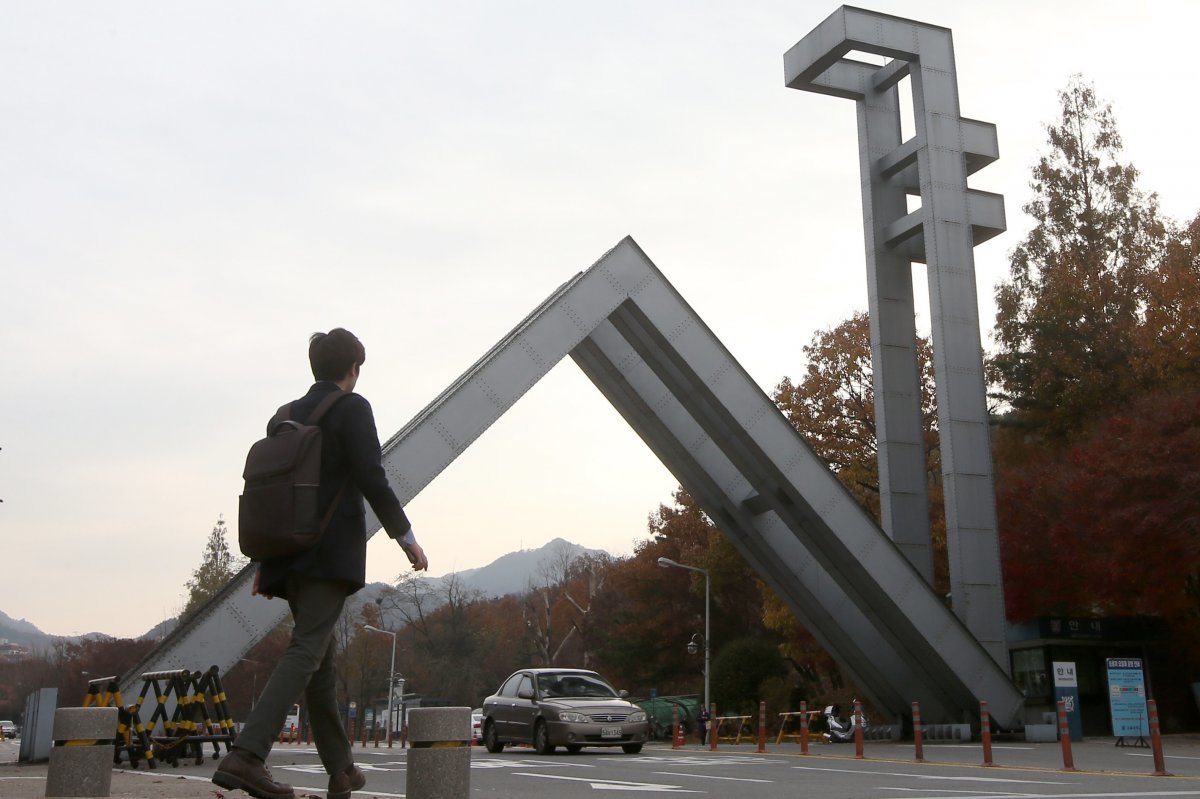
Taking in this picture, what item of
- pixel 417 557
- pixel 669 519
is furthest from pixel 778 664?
pixel 417 557

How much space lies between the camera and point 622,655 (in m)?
57.2

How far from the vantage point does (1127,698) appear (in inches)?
818

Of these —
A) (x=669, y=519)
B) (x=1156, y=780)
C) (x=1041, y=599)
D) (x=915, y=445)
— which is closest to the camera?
(x=1156, y=780)

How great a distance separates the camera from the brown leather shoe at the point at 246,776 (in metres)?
4.64

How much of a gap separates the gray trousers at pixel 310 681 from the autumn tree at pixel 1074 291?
3070 cm

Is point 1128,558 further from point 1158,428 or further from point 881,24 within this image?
point 881,24

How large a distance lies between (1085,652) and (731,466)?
31.4 ft

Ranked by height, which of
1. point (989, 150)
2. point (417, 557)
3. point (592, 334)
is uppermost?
point (989, 150)

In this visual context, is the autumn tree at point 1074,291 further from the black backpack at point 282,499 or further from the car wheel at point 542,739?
the black backpack at point 282,499

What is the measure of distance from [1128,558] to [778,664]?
23487mm

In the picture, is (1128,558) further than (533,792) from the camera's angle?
Yes

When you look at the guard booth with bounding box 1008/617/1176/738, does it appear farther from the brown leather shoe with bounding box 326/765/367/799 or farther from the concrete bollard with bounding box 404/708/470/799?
the brown leather shoe with bounding box 326/765/367/799

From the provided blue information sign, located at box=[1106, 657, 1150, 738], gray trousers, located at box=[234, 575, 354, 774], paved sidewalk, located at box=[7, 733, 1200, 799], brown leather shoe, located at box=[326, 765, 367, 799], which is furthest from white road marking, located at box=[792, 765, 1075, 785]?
blue information sign, located at box=[1106, 657, 1150, 738]

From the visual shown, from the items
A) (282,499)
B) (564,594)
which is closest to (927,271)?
(282,499)
